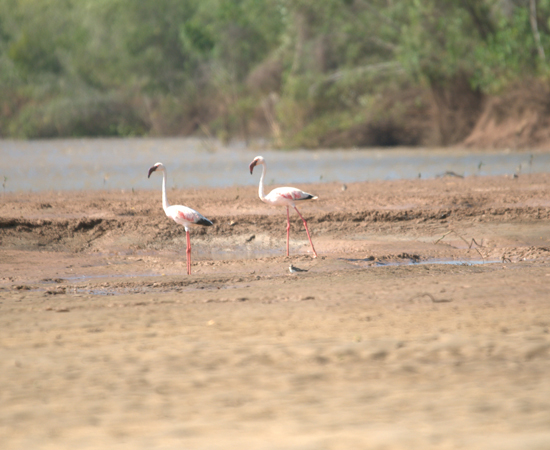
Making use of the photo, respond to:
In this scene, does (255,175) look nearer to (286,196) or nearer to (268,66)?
(286,196)

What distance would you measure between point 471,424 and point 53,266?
670 cm

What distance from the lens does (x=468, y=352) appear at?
5.28 m

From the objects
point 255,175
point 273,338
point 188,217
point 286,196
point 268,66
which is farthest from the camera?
point 268,66

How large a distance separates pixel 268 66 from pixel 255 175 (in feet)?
79.4

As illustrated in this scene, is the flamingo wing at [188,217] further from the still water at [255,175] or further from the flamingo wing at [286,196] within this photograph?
the still water at [255,175]

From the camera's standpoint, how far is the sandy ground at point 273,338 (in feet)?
13.3

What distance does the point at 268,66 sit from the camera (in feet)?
141

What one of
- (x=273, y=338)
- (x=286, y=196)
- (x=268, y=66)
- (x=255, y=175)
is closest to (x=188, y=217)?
(x=286, y=196)

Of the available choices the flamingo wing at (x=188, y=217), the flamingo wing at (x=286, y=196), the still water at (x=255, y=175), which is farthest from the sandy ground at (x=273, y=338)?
the still water at (x=255, y=175)

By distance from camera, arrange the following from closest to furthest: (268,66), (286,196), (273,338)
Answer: (273,338)
(286,196)
(268,66)

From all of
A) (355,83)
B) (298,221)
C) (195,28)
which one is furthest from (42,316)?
(195,28)

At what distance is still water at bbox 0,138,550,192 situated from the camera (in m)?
18.7

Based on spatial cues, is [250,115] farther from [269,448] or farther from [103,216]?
[269,448]

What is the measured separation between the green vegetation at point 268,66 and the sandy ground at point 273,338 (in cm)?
1839
